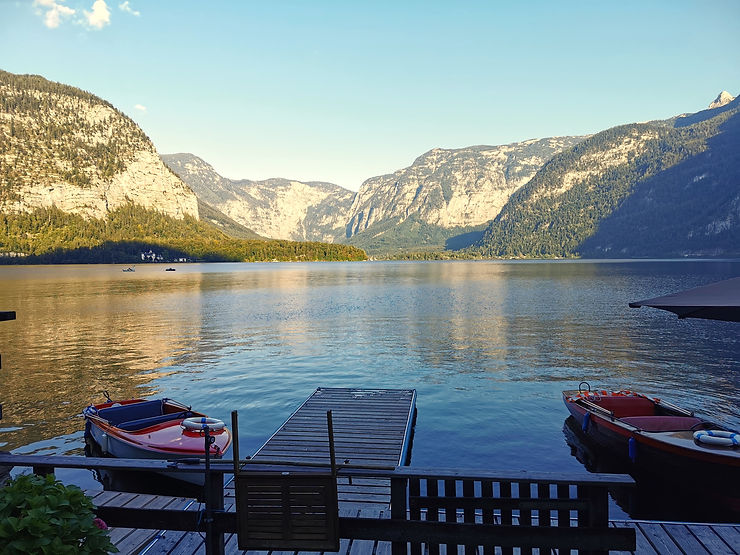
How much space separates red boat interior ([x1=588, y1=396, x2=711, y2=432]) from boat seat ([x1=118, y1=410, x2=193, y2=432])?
52.1 feet

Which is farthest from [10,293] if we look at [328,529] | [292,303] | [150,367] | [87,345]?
[328,529]

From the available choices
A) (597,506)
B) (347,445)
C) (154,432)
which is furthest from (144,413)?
(597,506)

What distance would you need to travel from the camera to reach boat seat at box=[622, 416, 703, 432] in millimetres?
18453

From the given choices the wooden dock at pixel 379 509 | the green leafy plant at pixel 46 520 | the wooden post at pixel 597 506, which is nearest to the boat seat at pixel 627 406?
the wooden dock at pixel 379 509

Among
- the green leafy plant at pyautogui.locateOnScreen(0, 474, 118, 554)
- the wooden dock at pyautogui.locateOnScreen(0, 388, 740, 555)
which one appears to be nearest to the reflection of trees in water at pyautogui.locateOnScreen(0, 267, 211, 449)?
the wooden dock at pyautogui.locateOnScreen(0, 388, 740, 555)

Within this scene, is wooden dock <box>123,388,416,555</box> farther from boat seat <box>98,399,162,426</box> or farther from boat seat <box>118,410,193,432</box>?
boat seat <box>98,399,162,426</box>

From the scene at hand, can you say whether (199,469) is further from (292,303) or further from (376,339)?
(292,303)

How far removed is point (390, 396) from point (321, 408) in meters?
4.01

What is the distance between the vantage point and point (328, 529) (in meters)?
6.67

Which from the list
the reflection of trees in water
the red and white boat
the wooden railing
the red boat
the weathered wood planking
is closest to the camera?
the wooden railing

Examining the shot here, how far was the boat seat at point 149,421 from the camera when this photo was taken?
1903 centimetres

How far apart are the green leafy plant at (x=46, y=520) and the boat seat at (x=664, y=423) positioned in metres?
17.5

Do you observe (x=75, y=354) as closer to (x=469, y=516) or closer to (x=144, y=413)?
(x=144, y=413)

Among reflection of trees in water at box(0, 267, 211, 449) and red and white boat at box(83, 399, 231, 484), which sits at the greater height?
red and white boat at box(83, 399, 231, 484)
